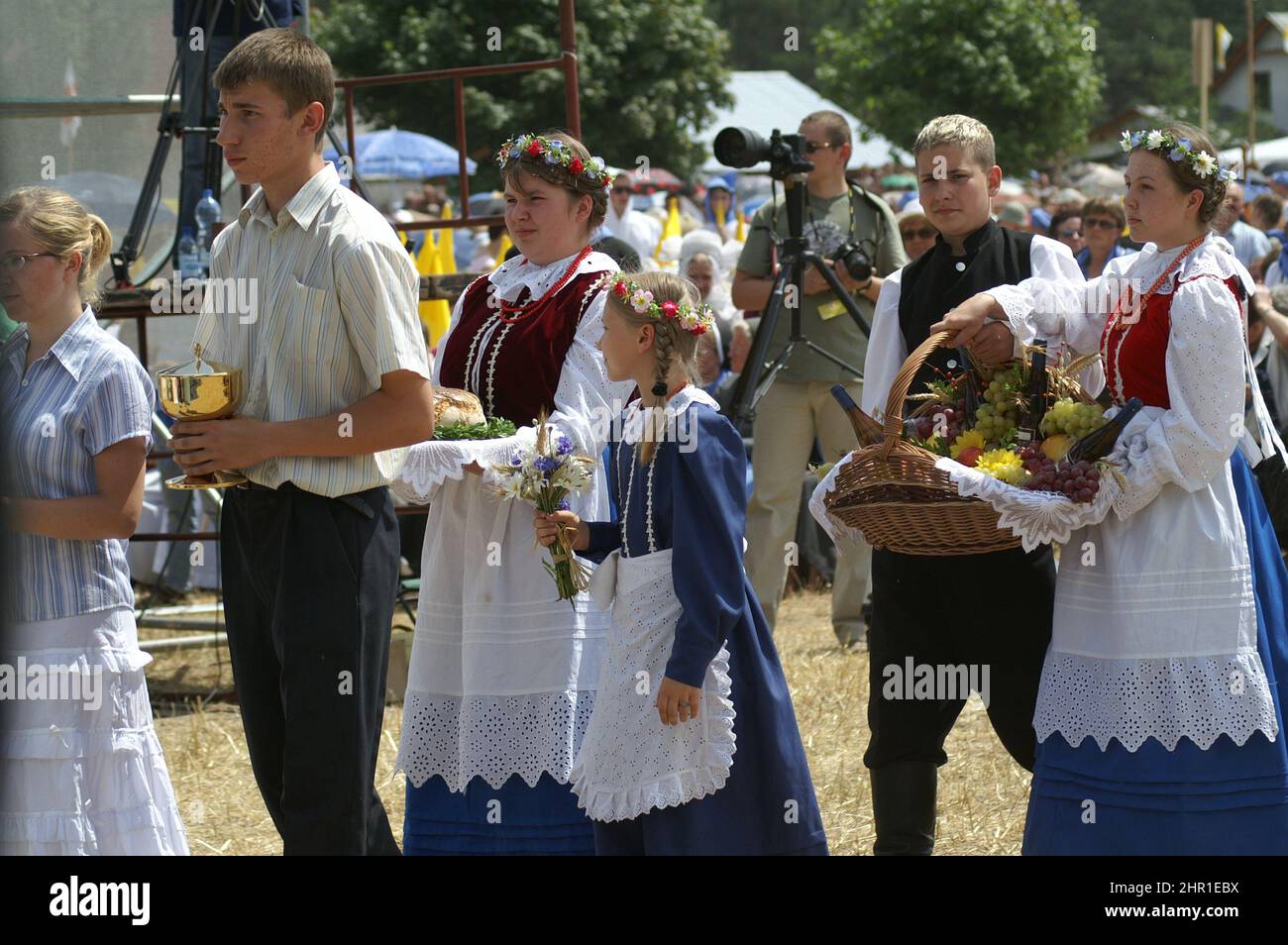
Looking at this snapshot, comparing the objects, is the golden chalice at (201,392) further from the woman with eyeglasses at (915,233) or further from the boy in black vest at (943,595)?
the woman with eyeglasses at (915,233)

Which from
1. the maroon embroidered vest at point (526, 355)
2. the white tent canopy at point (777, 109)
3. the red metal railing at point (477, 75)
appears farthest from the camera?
the white tent canopy at point (777, 109)

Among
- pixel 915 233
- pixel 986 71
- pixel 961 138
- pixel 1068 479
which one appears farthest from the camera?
pixel 986 71

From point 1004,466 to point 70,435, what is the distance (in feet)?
6.26

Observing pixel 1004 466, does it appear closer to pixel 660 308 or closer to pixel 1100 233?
pixel 660 308

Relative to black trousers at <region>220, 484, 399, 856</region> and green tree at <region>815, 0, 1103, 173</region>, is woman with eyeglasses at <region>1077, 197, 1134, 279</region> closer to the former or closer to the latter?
black trousers at <region>220, 484, 399, 856</region>

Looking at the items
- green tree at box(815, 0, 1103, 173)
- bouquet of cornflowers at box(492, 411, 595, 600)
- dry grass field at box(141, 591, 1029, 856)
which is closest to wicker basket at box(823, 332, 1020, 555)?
bouquet of cornflowers at box(492, 411, 595, 600)

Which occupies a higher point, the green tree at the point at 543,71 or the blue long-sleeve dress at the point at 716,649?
the green tree at the point at 543,71

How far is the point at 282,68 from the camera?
3357mm

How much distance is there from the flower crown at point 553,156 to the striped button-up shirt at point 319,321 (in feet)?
2.52

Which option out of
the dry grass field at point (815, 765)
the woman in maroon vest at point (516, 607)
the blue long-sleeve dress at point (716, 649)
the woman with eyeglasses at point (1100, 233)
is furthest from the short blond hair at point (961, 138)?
the woman with eyeglasses at point (1100, 233)

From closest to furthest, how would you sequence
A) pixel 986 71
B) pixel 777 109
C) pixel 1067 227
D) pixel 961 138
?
pixel 961 138 < pixel 1067 227 < pixel 986 71 < pixel 777 109

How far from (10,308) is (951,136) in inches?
87.2

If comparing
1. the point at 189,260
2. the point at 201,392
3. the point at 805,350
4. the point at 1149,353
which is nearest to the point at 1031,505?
the point at 1149,353

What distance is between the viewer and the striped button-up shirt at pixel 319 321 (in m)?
3.38
